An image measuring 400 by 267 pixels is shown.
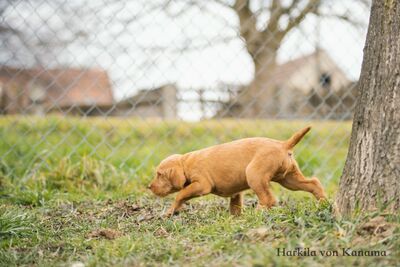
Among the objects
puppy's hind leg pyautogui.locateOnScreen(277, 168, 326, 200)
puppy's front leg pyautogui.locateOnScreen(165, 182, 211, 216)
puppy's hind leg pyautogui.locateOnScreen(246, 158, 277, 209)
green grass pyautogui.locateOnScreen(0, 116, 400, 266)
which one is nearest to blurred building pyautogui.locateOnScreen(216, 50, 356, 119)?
green grass pyautogui.locateOnScreen(0, 116, 400, 266)

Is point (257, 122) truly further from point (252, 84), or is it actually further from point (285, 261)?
point (285, 261)

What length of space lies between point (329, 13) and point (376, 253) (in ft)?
15.0

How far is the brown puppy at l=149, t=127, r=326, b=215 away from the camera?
10.6 ft

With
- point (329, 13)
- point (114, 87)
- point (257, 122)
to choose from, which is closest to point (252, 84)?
point (257, 122)

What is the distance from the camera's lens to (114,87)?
18.4 ft

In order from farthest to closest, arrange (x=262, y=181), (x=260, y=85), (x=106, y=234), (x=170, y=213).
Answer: (x=260, y=85), (x=170, y=213), (x=262, y=181), (x=106, y=234)

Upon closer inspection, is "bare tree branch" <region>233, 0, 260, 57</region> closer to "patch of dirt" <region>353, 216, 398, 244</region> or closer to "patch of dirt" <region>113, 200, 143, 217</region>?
"patch of dirt" <region>113, 200, 143, 217</region>

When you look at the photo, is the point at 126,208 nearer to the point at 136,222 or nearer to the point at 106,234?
the point at 136,222

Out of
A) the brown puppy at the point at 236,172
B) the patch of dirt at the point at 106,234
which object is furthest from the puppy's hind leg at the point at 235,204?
the patch of dirt at the point at 106,234

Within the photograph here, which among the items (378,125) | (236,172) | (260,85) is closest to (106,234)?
(236,172)

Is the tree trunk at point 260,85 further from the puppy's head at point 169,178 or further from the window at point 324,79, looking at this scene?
the puppy's head at point 169,178

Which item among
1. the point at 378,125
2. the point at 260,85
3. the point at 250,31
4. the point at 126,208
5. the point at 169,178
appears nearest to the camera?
the point at 378,125

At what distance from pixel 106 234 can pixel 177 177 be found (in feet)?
2.62

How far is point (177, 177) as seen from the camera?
11.7ft
